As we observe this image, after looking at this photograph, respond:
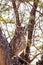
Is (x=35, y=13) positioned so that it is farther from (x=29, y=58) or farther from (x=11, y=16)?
(x=29, y=58)

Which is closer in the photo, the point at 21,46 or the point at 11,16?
the point at 21,46

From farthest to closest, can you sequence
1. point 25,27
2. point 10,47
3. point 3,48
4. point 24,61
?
1. point 24,61
2. point 25,27
3. point 10,47
4. point 3,48

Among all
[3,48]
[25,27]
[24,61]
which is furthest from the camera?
[24,61]

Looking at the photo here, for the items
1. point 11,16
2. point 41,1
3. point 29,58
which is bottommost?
point 29,58

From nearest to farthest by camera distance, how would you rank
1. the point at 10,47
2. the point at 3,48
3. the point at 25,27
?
the point at 3,48, the point at 10,47, the point at 25,27

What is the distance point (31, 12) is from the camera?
8.79 feet

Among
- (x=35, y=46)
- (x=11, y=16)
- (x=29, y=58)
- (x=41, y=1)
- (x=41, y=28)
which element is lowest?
(x=29, y=58)

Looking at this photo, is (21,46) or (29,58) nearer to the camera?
(21,46)

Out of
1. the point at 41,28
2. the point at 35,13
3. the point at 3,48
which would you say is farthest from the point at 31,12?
the point at 3,48

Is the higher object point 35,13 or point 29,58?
point 35,13

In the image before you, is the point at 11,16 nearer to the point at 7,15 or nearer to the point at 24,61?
the point at 7,15

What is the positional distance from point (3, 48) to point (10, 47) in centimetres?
26

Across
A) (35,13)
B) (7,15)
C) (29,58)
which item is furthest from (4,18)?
(29,58)

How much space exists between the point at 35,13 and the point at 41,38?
37 centimetres
